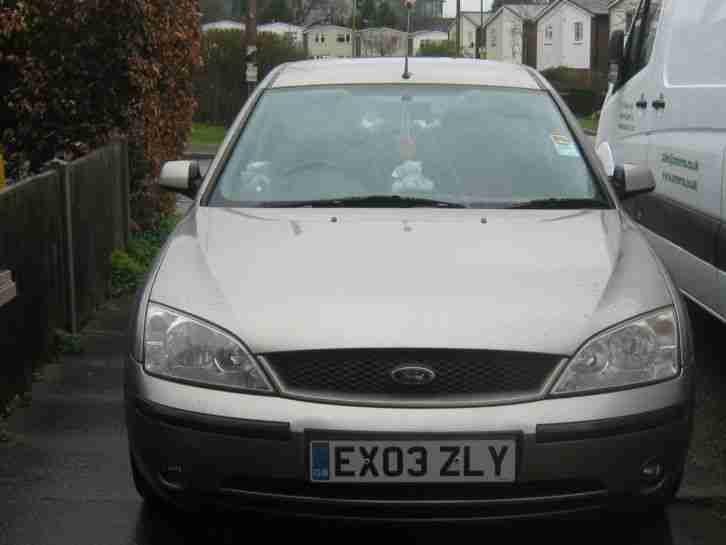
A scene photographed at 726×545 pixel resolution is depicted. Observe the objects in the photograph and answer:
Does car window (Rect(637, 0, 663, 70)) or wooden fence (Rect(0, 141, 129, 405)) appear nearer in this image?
wooden fence (Rect(0, 141, 129, 405))

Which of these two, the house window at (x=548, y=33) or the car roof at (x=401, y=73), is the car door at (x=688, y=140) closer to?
the car roof at (x=401, y=73)

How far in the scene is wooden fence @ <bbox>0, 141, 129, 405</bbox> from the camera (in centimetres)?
592

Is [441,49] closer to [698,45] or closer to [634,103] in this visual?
[634,103]

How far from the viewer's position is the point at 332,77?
5.47 metres

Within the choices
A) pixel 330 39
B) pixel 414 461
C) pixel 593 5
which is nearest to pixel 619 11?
pixel 593 5

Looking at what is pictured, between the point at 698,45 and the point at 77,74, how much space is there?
5400 millimetres

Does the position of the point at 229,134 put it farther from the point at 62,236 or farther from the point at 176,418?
the point at 62,236

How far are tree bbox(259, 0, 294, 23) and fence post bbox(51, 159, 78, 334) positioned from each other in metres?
114

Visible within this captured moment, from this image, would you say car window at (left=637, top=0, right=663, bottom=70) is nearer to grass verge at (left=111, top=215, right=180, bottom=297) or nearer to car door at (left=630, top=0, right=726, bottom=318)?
car door at (left=630, top=0, right=726, bottom=318)

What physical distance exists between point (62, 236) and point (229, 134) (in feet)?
7.92

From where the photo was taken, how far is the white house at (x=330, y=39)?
124m

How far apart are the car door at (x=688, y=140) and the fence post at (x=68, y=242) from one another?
11.0 ft

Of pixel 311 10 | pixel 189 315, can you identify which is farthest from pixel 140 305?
pixel 311 10

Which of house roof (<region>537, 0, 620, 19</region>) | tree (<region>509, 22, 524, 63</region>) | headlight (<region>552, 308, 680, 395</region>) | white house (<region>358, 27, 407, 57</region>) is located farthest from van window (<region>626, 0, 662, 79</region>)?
white house (<region>358, 27, 407, 57</region>)
